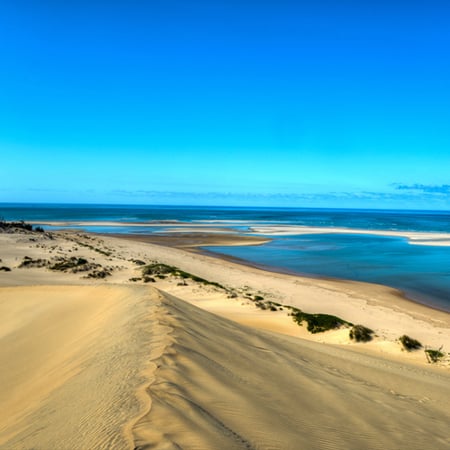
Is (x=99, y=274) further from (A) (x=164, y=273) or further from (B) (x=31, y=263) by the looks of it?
(B) (x=31, y=263)

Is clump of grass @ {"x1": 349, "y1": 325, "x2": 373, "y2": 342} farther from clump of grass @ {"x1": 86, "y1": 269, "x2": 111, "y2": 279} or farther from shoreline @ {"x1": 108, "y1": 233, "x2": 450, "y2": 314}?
clump of grass @ {"x1": 86, "y1": 269, "x2": 111, "y2": 279}

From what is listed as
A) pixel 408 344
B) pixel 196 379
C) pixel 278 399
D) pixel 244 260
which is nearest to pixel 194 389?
pixel 196 379

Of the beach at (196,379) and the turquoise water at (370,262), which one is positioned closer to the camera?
the beach at (196,379)

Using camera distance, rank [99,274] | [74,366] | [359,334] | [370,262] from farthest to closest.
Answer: [370,262]
[99,274]
[359,334]
[74,366]

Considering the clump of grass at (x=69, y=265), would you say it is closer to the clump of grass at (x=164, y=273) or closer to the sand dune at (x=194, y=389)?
the clump of grass at (x=164, y=273)

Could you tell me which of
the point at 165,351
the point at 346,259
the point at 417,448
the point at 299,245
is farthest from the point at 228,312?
the point at 299,245

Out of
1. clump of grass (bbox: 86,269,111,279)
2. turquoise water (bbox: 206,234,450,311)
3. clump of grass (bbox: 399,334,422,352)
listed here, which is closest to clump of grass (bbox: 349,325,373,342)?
clump of grass (bbox: 399,334,422,352)

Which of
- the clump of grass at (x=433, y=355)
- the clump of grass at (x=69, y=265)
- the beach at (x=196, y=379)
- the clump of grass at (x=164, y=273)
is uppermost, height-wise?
the beach at (x=196, y=379)

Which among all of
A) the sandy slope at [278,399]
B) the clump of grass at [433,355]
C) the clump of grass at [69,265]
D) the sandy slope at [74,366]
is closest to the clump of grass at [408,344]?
the clump of grass at [433,355]
